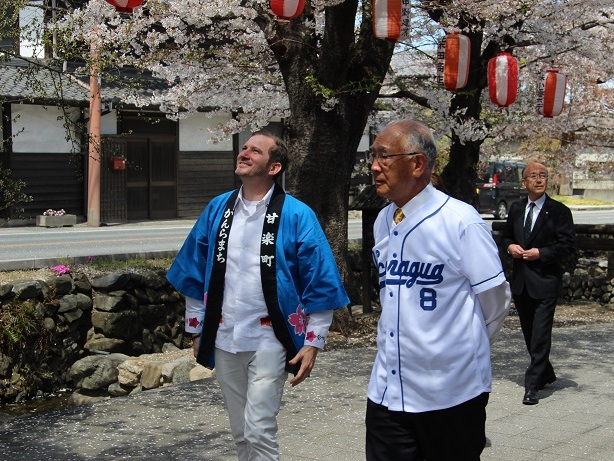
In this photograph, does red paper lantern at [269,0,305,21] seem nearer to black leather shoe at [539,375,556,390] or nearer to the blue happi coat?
black leather shoe at [539,375,556,390]

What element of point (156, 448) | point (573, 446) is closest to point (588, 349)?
point (573, 446)

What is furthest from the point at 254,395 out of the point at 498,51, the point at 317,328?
the point at 498,51

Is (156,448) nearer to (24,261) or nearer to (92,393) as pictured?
(92,393)

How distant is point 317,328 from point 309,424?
7.67 feet

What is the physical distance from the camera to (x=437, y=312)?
11.9 ft

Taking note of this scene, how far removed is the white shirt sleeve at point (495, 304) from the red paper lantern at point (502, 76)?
9.13 m

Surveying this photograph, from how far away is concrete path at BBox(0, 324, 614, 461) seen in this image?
588 cm

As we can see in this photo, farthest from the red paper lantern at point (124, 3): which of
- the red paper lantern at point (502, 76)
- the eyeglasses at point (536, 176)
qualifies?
the red paper lantern at point (502, 76)

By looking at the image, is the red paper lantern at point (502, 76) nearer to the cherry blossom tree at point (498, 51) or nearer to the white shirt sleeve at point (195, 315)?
the cherry blossom tree at point (498, 51)

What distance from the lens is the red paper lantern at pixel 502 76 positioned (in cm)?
1241

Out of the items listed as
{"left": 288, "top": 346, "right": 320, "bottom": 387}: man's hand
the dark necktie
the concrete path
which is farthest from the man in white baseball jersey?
the dark necktie

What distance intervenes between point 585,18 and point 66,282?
964cm

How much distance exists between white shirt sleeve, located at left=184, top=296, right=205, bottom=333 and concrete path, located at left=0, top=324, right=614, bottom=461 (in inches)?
58.0

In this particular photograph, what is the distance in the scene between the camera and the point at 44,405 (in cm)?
960
